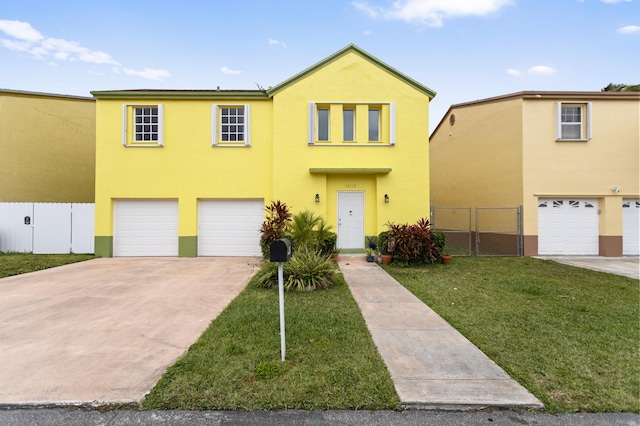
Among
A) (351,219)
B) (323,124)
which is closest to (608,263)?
(351,219)

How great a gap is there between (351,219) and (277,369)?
8.61m

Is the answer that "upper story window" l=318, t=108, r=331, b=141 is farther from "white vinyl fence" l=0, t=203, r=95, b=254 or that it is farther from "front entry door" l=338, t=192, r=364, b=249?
"white vinyl fence" l=0, t=203, r=95, b=254

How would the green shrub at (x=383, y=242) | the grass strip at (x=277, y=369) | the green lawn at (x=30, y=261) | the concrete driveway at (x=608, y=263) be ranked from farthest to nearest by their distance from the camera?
the green shrub at (x=383, y=242)
the concrete driveway at (x=608, y=263)
the green lawn at (x=30, y=261)
the grass strip at (x=277, y=369)

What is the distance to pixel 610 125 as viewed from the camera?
38.9ft

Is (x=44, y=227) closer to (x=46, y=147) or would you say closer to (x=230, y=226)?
(x=46, y=147)

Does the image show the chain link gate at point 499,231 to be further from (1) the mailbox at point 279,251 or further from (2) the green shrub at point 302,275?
(1) the mailbox at point 279,251

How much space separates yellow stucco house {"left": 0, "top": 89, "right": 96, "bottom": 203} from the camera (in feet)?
43.5

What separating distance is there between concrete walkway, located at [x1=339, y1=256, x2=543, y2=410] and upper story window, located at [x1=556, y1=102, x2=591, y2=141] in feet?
37.2

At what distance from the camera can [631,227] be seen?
11.9 m

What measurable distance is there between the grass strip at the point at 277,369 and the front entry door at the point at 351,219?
6.67 m

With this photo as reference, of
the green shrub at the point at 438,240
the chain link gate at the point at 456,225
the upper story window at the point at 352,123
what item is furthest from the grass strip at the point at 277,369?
the chain link gate at the point at 456,225

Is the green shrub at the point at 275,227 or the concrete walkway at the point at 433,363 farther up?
the green shrub at the point at 275,227

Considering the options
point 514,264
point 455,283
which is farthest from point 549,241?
point 455,283

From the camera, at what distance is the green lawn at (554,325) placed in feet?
9.70
